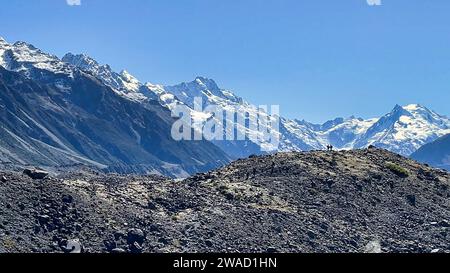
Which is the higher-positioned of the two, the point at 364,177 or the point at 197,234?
the point at 364,177

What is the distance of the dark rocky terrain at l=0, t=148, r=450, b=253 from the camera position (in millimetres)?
60781

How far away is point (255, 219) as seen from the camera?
225 ft

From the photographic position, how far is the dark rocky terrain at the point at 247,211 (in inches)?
2393

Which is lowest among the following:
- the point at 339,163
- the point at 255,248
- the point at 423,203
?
the point at 255,248

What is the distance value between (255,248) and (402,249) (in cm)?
1500

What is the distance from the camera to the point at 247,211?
70.1 metres

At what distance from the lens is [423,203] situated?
77938mm
